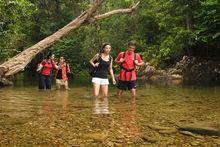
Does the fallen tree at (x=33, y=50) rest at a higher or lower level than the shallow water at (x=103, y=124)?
higher

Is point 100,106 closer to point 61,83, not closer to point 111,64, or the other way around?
point 111,64

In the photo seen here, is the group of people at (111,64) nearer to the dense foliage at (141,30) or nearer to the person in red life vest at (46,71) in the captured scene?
the person in red life vest at (46,71)

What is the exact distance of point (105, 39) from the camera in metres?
45.7

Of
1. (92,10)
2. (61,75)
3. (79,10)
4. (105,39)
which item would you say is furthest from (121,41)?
(92,10)

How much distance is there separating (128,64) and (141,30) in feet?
108

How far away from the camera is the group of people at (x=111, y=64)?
11875 mm

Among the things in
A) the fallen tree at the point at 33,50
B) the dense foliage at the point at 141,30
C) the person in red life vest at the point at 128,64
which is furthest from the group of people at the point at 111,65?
the dense foliage at the point at 141,30

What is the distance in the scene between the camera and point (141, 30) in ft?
146

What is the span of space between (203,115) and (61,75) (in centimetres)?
1093

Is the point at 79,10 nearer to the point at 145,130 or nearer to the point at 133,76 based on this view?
the point at 133,76

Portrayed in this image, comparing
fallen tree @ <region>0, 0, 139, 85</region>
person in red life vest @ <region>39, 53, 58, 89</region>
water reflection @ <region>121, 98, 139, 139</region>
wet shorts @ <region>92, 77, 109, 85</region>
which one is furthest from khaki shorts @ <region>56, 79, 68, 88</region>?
water reflection @ <region>121, 98, 139, 139</region>

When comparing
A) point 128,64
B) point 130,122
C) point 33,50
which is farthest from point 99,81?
point 130,122

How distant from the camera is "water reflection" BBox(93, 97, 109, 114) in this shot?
30.7 ft

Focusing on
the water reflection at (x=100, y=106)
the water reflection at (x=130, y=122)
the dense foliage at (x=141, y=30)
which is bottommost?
the water reflection at (x=130, y=122)
